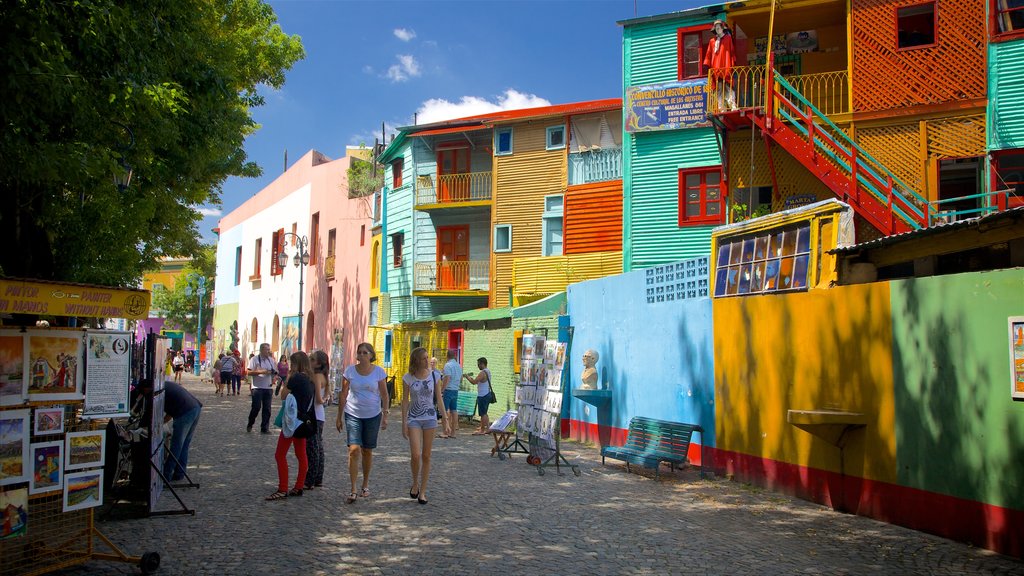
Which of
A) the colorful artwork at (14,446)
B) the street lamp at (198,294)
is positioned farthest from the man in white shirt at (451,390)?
the street lamp at (198,294)

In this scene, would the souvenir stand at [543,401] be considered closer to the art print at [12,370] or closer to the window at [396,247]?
the art print at [12,370]

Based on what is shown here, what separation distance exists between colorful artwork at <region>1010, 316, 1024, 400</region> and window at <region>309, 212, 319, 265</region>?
118ft

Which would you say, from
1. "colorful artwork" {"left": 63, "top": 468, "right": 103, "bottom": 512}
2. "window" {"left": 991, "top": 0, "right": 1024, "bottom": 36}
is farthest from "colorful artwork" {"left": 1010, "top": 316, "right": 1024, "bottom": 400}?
"window" {"left": 991, "top": 0, "right": 1024, "bottom": 36}

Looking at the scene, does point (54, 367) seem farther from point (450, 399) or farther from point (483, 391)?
point (450, 399)

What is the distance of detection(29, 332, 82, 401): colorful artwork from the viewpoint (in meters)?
6.21

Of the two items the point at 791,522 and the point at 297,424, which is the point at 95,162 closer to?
the point at 297,424

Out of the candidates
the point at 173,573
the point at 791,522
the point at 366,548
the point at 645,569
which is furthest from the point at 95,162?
the point at 791,522

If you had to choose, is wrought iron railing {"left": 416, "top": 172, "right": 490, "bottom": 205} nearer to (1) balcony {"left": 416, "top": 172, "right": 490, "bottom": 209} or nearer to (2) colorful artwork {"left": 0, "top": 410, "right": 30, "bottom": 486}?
(1) balcony {"left": 416, "top": 172, "right": 490, "bottom": 209}

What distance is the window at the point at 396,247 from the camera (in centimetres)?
3269

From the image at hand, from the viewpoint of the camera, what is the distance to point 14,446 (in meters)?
5.90

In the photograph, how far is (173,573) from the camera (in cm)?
642

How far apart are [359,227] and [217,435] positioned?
801 inches

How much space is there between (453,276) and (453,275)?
0.04m

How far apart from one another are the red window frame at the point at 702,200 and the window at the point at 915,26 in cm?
450
